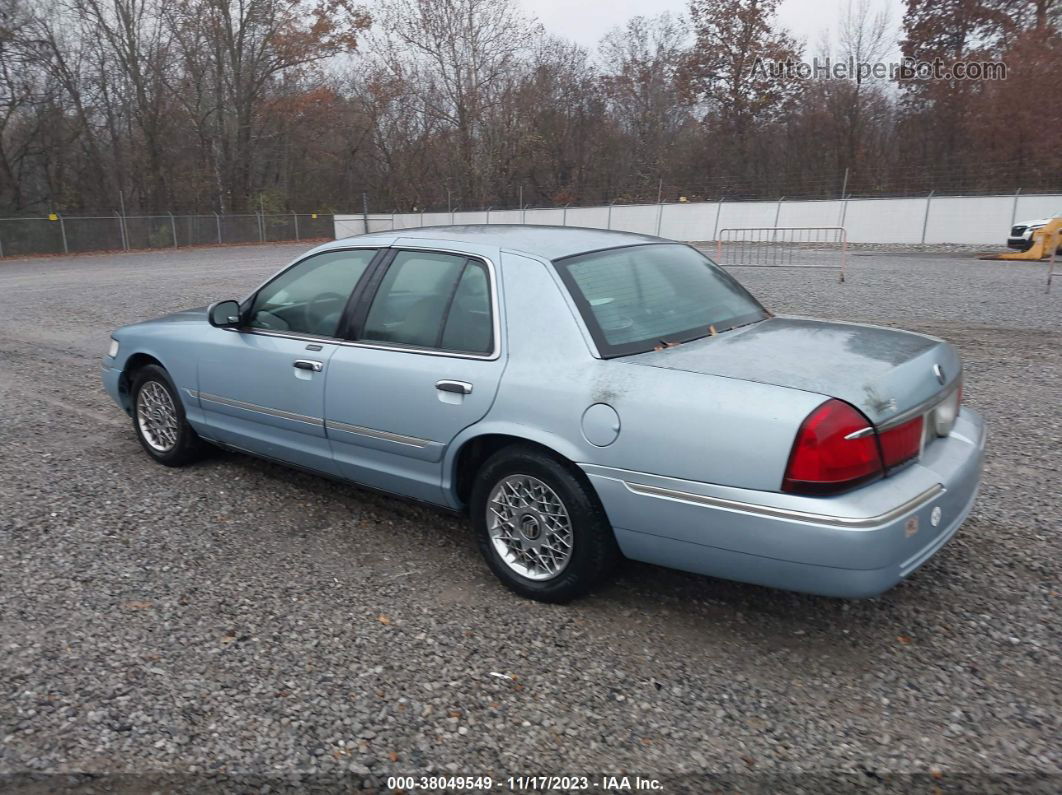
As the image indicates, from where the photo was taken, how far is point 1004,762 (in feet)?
8.64

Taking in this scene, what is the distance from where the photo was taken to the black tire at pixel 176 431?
211 inches

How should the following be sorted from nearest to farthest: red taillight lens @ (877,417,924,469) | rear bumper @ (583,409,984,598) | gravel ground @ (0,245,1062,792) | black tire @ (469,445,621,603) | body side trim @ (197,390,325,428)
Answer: gravel ground @ (0,245,1062,792), rear bumper @ (583,409,984,598), red taillight lens @ (877,417,924,469), black tire @ (469,445,621,603), body side trim @ (197,390,325,428)

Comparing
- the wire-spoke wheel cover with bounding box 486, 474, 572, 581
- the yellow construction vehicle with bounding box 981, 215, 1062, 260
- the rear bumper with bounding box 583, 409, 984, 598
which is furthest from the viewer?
the yellow construction vehicle with bounding box 981, 215, 1062, 260

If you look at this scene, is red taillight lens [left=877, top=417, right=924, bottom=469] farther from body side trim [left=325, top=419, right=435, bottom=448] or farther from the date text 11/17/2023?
body side trim [left=325, top=419, right=435, bottom=448]

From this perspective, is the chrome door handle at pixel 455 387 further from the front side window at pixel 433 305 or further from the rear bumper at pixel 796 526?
the rear bumper at pixel 796 526

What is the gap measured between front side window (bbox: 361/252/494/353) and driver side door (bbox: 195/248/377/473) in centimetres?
25

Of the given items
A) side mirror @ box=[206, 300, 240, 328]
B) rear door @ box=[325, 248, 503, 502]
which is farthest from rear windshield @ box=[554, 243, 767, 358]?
side mirror @ box=[206, 300, 240, 328]

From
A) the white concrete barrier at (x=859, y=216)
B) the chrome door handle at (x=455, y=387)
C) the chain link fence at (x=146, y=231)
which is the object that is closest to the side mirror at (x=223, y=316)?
the chrome door handle at (x=455, y=387)

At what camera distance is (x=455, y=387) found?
3797 millimetres

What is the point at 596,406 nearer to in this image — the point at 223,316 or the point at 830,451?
the point at 830,451

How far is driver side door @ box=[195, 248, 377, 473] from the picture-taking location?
447cm

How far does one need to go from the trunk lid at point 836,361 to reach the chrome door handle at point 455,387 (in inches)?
29.0

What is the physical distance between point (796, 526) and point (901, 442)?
595 millimetres

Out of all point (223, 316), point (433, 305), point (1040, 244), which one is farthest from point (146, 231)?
point (433, 305)
